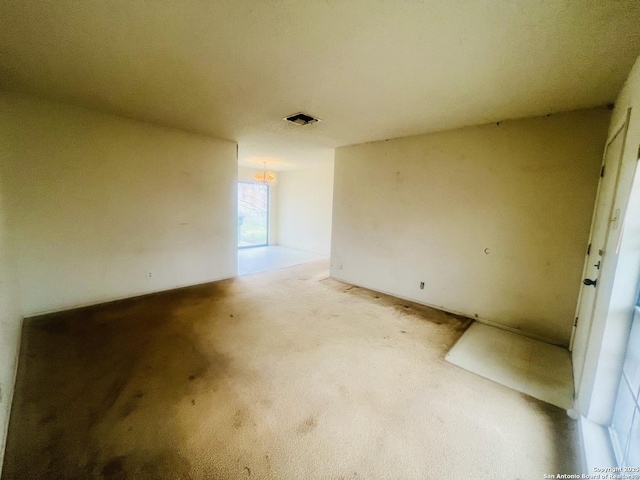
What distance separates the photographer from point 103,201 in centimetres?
314

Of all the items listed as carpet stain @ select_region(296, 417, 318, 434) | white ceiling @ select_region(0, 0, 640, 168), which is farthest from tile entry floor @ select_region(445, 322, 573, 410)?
white ceiling @ select_region(0, 0, 640, 168)

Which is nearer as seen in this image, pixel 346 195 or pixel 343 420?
pixel 343 420

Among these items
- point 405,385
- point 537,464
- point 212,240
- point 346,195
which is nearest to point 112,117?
point 212,240

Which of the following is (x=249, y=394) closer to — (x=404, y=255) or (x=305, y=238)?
A: (x=404, y=255)

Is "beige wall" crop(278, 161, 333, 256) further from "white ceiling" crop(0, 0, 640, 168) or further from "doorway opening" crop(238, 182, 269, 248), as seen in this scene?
"white ceiling" crop(0, 0, 640, 168)

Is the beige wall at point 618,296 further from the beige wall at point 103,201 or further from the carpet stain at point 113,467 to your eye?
the beige wall at point 103,201

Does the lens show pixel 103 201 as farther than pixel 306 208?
No

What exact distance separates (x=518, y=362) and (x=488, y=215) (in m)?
1.60

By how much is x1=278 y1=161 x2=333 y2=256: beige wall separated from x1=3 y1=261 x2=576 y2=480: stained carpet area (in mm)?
4303

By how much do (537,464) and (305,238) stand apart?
643cm

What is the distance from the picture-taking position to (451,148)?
322 cm

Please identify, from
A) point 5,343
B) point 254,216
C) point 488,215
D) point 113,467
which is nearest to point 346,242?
point 488,215

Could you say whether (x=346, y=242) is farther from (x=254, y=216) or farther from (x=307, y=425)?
(x=254, y=216)

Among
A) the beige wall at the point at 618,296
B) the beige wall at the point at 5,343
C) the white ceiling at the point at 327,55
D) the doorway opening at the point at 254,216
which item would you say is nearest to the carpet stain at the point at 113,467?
the beige wall at the point at 5,343
